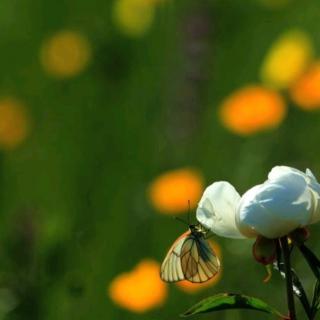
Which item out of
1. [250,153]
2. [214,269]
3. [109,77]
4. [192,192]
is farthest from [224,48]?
[214,269]

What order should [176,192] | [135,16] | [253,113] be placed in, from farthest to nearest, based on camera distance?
[135,16] → [253,113] → [176,192]

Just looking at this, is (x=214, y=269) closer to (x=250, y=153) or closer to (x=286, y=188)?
(x=286, y=188)

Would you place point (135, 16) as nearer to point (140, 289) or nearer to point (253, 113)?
point (253, 113)

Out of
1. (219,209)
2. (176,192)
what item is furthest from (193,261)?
(176,192)

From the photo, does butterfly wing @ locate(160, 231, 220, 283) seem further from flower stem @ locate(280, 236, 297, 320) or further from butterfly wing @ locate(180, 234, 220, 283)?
flower stem @ locate(280, 236, 297, 320)

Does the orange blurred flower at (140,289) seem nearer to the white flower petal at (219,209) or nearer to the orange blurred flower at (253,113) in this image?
the orange blurred flower at (253,113)

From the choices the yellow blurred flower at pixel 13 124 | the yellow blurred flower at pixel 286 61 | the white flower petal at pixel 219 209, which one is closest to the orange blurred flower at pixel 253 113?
the yellow blurred flower at pixel 286 61
